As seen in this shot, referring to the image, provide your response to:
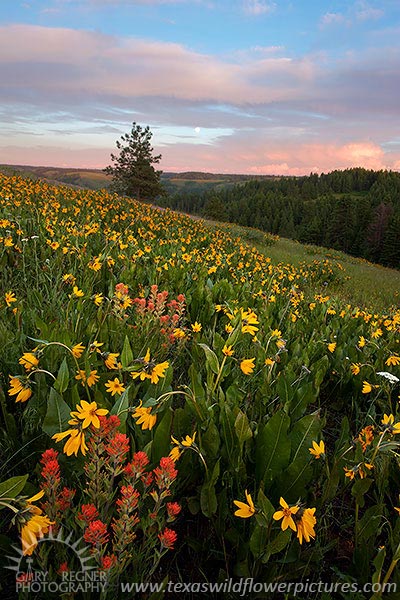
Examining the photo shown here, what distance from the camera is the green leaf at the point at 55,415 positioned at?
1.44 m

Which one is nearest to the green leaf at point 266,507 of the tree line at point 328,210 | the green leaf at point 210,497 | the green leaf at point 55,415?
the green leaf at point 210,497

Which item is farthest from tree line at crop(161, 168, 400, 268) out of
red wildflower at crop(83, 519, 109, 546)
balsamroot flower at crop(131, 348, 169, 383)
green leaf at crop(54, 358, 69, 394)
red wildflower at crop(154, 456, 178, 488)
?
red wildflower at crop(83, 519, 109, 546)

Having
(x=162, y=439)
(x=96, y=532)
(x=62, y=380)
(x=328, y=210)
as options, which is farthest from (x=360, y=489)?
(x=328, y=210)

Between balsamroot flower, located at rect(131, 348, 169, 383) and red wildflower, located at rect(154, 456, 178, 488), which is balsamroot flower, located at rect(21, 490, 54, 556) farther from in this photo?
balsamroot flower, located at rect(131, 348, 169, 383)

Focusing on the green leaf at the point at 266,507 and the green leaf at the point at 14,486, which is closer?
the green leaf at the point at 14,486

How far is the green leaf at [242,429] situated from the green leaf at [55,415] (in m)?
0.66

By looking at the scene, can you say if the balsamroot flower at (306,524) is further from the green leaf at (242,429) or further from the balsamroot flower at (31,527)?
the balsamroot flower at (31,527)

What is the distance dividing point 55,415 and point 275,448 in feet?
2.82

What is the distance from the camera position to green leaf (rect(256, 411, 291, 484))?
1.47m

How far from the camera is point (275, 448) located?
1483 millimetres

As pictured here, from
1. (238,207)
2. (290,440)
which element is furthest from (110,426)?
(238,207)

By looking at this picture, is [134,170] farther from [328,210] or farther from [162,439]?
[328,210]

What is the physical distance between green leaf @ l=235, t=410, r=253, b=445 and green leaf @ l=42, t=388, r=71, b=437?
0.66 metres

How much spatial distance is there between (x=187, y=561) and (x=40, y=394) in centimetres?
91
